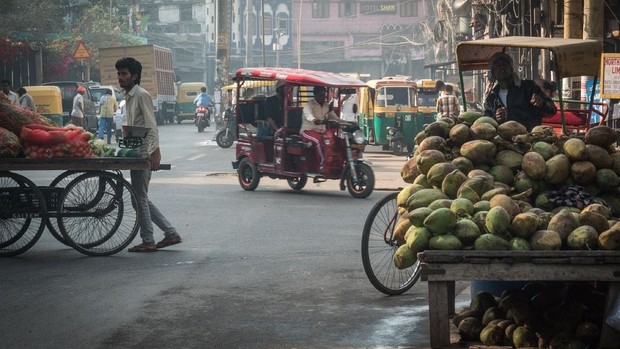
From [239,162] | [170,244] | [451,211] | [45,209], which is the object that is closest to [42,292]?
[45,209]

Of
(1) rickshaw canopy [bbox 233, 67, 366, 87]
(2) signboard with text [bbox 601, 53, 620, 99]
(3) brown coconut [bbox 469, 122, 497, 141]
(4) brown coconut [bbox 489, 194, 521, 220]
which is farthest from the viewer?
(1) rickshaw canopy [bbox 233, 67, 366, 87]

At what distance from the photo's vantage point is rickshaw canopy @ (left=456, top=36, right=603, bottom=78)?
988 centimetres

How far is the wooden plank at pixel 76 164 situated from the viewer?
10977mm

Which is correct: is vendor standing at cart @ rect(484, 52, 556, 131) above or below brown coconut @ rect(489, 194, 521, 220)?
above

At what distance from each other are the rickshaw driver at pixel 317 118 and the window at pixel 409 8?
2990 inches

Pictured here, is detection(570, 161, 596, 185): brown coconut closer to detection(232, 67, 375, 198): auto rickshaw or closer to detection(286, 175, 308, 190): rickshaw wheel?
detection(232, 67, 375, 198): auto rickshaw

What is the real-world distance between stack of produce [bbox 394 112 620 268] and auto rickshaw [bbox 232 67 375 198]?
9.19 meters

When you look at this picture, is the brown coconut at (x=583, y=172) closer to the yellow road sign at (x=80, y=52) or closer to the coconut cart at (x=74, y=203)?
the coconut cart at (x=74, y=203)

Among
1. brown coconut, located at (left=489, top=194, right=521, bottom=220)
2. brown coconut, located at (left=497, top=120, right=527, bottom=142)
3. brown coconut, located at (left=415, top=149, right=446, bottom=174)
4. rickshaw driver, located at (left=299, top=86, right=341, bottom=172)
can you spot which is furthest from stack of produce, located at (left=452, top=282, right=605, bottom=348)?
rickshaw driver, located at (left=299, top=86, right=341, bottom=172)

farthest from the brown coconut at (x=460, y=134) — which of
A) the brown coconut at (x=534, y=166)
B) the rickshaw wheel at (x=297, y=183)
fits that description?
the rickshaw wheel at (x=297, y=183)

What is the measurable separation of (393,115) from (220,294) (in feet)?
77.6

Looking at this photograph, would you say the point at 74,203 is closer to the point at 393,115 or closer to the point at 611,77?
the point at 611,77

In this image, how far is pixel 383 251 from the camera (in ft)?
28.9

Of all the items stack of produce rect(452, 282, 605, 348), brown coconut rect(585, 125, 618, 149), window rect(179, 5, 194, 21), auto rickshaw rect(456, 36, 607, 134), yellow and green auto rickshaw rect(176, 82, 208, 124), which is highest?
window rect(179, 5, 194, 21)
